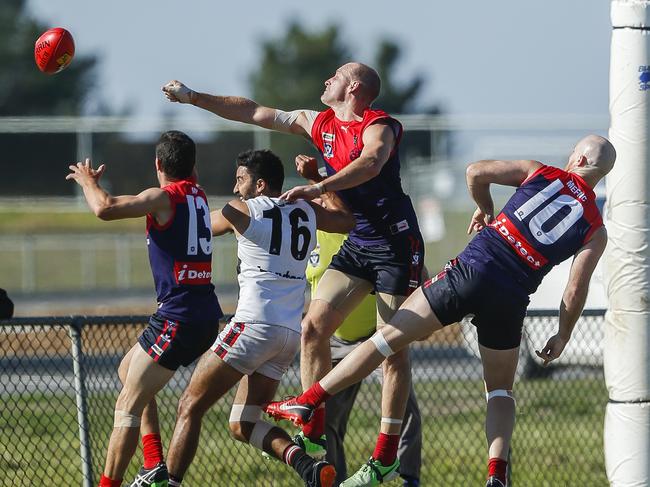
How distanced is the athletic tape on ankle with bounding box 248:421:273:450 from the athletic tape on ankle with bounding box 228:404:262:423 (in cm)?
5

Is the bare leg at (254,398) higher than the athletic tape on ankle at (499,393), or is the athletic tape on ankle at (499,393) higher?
the athletic tape on ankle at (499,393)

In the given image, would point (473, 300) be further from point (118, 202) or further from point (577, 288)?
point (118, 202)

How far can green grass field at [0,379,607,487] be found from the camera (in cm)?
873

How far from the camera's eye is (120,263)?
30375 mm

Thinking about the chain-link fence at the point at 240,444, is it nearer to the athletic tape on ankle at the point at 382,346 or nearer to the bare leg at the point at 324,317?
the bare leg at the point at 324,317

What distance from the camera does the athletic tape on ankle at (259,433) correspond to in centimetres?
704

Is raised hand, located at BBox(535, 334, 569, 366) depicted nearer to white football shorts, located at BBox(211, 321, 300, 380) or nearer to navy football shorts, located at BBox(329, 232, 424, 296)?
navy football shorts, located at BBox(329, 232, 424, 296)

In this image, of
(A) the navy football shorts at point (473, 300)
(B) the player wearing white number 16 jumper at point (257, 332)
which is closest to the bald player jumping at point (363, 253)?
(B) the player wearing white number 16 jumper at point (257, 332)

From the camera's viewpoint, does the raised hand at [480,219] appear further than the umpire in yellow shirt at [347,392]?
No

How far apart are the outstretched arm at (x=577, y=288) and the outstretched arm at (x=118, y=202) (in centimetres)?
237

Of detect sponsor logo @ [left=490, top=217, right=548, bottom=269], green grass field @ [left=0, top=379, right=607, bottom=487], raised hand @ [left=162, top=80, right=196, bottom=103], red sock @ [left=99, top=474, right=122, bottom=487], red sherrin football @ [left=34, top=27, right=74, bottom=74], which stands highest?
red sherrin football @ [left=34, top=27, right=74, bottom=74]

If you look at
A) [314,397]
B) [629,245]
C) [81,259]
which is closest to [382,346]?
[314,397]

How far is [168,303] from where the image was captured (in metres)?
6.86

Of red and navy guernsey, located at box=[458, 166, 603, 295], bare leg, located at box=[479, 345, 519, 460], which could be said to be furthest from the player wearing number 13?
bare leg, located at box=[479, 345, 519, 460]
